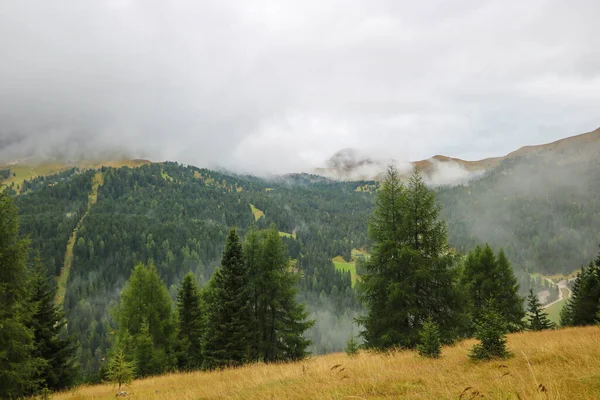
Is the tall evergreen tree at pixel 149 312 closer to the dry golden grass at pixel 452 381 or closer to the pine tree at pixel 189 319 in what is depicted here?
the pine tree at pixel 189 319

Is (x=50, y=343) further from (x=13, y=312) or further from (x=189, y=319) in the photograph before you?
(x=13, y=312)

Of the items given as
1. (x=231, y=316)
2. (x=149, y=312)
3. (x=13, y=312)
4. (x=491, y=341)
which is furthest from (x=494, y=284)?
(x=13, y=312)

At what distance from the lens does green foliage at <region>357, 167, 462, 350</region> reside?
1783cm

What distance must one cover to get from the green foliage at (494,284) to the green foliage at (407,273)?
14.0 meters

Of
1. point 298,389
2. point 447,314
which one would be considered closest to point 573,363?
point 298,389

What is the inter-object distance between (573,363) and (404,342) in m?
10.6

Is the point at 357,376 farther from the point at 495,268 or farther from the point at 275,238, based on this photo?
the point at 495,268

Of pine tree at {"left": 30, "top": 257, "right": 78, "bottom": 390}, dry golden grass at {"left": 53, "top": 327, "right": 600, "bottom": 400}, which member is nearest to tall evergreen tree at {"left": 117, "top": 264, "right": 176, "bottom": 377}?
pine tree at {"left": 30, "top": 257, "right": 78, "bottom": 390}

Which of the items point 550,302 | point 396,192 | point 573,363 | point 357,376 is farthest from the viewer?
point 550,302

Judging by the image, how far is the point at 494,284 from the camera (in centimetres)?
3095

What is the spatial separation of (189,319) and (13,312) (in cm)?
2071

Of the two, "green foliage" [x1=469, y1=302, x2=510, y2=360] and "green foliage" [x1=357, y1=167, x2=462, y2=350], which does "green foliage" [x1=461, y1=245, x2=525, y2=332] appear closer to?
"green foliage" [x1=357, y1=167, x2=462, y2=350]

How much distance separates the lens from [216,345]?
23.2 meters

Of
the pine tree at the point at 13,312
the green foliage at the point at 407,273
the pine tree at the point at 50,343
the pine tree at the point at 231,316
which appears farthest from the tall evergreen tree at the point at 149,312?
the green foliage at the point at 407,273
